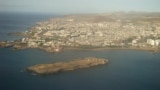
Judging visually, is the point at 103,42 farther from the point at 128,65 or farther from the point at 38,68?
the point at 38,68

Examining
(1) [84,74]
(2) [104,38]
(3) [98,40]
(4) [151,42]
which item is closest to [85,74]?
(1) [84,74]

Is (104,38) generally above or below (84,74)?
above

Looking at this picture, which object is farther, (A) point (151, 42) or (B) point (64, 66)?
(A) point (151, 42)

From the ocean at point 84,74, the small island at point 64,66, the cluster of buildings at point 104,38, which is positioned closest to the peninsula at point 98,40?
the cluster of buildings at point 104,38

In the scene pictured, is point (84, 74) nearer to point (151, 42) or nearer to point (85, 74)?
point (85, 74)

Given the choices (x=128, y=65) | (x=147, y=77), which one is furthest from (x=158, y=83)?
(x=128, y=65)

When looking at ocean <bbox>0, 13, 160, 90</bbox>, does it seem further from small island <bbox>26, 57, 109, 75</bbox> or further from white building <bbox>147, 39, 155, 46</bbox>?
white building <bbox>147, 39, 155, 46</bbox>

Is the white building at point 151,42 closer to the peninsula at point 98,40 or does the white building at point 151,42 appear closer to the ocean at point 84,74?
the peninsula at point 98,40
